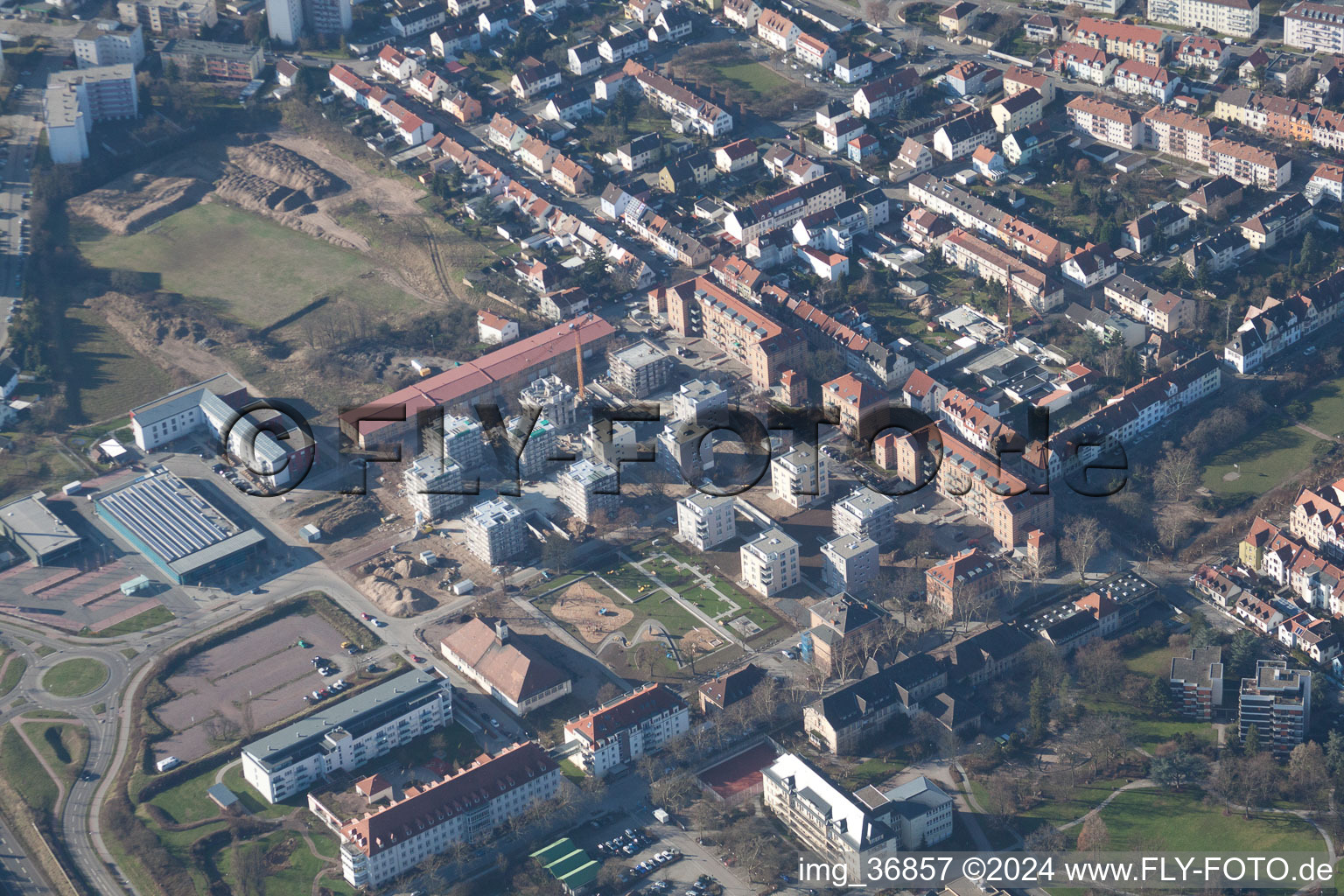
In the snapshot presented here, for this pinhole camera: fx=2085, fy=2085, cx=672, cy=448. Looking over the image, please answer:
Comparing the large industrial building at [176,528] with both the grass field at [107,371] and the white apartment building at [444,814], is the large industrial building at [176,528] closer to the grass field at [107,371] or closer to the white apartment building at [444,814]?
the grass field at [107,371]

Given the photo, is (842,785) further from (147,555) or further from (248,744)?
(147,555)

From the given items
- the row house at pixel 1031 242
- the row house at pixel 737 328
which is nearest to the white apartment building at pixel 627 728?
the row house at pixel 737 328

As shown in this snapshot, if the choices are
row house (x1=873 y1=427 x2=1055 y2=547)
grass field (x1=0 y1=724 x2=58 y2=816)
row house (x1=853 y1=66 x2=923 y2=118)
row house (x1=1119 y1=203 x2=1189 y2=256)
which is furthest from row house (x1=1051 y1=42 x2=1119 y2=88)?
grass field (x1=0 y1=724 x2=58 y2=816)

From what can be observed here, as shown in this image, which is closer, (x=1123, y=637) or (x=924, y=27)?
(x=1123, y=637)

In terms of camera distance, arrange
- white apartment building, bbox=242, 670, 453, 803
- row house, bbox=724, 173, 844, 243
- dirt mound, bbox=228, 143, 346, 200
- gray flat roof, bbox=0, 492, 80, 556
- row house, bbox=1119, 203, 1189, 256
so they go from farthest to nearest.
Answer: dirt mound, bbox=228, 143, 346, 200, row house, bbox=724, 173, 844, 243, row house, bbox=1119, 203, 1189, 256, gray flat roof, bbox=0, 492, 80, 556, white apartment building, bbox=242, 670, 453, 803

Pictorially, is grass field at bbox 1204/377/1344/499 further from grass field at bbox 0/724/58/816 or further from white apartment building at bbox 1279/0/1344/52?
grass field at bbox 0/724/58/816

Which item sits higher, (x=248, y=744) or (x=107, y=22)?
(x=107, y=22)

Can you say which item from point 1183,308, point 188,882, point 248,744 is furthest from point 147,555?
point 1183,308
